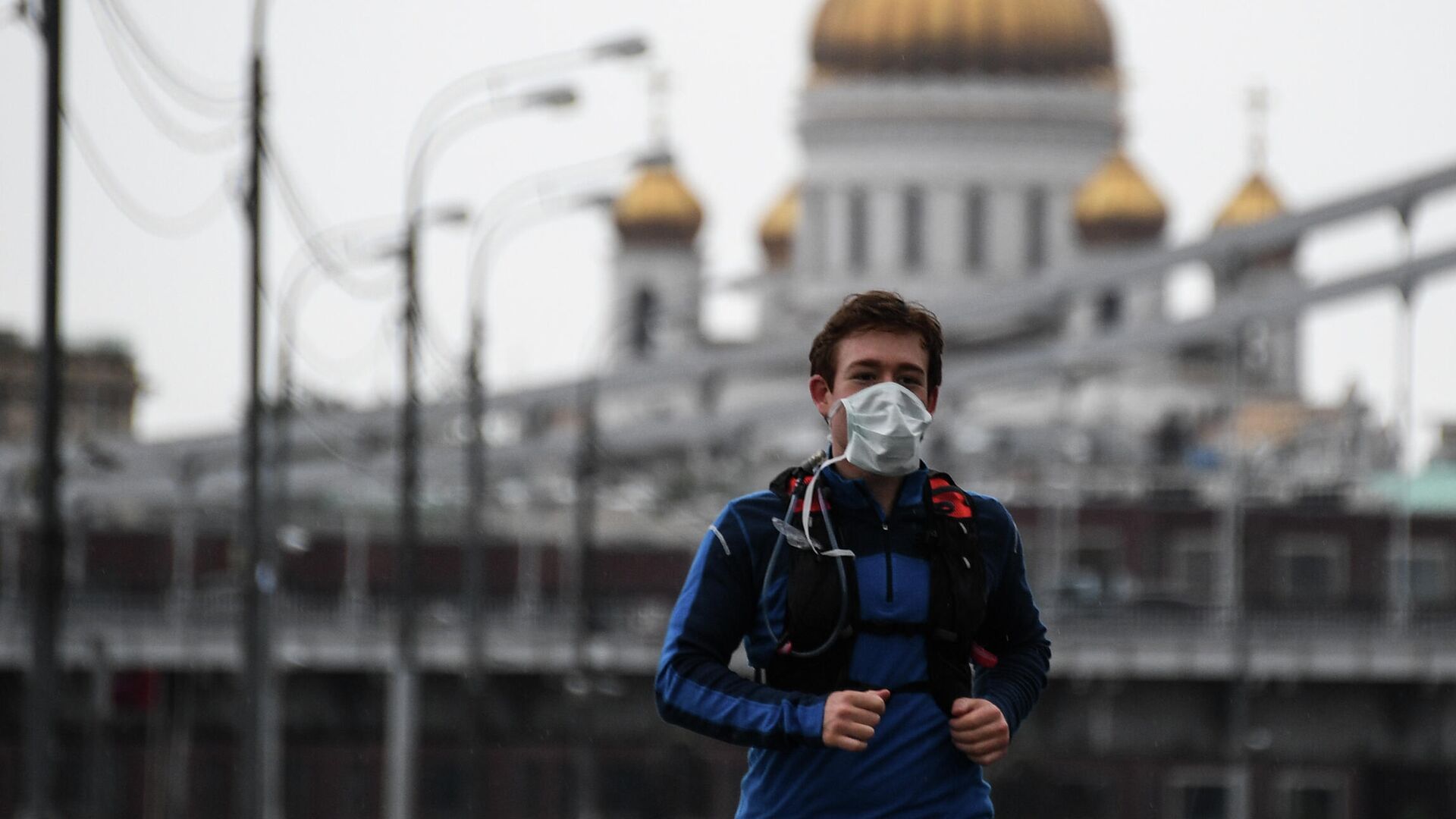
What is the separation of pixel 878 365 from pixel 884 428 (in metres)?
0.21

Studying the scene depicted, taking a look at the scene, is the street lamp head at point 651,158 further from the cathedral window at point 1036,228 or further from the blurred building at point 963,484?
the cathedral window at point 1036,228

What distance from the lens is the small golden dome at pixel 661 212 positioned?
115 metres

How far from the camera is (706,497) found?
7006cm

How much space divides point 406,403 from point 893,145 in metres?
76.0

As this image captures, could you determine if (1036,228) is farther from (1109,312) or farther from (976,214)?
(1109,312)

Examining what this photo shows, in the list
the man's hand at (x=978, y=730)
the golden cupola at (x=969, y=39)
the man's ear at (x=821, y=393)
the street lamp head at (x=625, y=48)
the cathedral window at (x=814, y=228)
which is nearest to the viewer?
the man's hand at (x=978, y=730)

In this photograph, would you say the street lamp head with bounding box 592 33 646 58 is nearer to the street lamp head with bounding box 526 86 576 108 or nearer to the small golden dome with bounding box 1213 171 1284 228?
the street lamp head with bounding box 526 86 576 108

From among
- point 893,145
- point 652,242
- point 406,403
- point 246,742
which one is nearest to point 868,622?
point 246,742

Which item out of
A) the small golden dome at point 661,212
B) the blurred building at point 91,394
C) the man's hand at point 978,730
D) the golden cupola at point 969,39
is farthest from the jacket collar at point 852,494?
the small golden dome at point 661,212

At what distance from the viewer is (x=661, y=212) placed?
115812mm

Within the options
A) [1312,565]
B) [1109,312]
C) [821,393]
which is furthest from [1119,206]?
[821,393]

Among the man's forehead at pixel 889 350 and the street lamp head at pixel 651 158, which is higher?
the street lamp head at pixel 651 158

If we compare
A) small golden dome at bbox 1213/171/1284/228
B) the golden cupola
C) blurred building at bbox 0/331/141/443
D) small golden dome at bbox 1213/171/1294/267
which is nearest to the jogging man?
blurred building at bbox 0/331/141/443

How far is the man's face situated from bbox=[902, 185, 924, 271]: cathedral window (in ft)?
325
